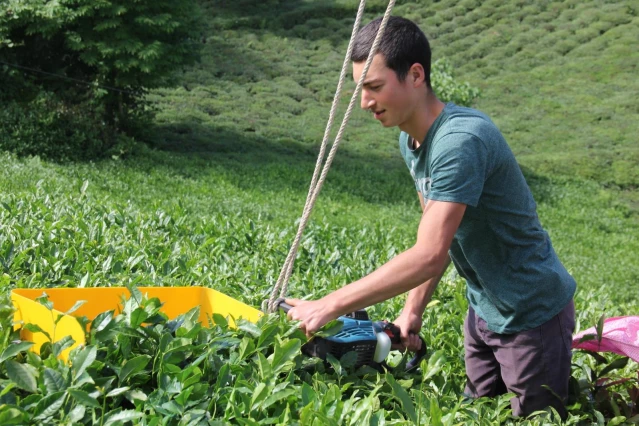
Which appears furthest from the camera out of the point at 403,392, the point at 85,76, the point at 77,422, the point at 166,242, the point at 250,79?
the point at 250,79

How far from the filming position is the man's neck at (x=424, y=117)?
8.73 ft

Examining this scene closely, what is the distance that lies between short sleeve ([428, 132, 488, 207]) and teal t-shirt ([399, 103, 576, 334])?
1.8 inches

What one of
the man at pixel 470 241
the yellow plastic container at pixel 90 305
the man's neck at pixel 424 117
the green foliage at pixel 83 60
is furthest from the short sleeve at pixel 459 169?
the green foliage at pixel 83 60

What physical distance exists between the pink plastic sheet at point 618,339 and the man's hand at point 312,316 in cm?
125

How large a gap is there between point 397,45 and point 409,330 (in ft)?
3.41

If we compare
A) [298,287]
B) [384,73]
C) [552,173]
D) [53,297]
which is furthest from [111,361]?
[552,173]

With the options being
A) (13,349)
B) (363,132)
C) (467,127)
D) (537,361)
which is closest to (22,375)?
(13,349)

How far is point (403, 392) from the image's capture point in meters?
2.17

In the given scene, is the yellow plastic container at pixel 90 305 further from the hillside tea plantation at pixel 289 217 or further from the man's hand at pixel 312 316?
the man's hand at pixel 312 316

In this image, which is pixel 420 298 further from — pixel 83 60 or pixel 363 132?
pixel 363 132

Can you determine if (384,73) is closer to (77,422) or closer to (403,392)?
(403,392)

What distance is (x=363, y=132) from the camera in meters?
22.1

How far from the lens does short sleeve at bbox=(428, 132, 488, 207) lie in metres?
2.41

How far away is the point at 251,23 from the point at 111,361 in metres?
28.5
